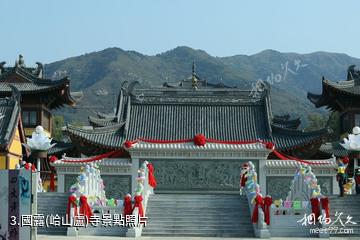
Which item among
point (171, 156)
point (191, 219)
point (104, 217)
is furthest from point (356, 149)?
point (104, 217)

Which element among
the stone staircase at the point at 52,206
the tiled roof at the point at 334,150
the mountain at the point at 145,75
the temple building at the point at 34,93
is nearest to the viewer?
the stone staircase at the point at 52,206

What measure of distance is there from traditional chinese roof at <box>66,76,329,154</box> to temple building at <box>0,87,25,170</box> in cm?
608

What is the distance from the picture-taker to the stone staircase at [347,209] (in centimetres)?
2238

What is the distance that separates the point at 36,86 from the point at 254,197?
28571 mm

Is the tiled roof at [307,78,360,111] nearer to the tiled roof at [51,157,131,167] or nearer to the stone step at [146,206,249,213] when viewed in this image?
the tiled roof at [51,157,131,167]

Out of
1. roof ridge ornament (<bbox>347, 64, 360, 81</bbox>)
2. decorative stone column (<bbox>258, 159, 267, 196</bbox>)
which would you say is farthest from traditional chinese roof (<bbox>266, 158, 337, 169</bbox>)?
roof ridge ornament (<bbox>347, 64, 360, 81</bbox>)

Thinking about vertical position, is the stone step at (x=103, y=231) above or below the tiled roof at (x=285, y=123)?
below

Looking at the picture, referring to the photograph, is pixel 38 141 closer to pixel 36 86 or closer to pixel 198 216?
pixel 198 216

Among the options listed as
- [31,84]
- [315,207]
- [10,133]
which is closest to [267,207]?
[315,207]

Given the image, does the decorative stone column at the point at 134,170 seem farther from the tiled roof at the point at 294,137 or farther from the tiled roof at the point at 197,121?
the tiled roof at the point at 294,137

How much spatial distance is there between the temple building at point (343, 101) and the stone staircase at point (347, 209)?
59.9ft

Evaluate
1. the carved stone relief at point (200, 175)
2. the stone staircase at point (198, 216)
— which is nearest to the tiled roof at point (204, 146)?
the carved stone relief at point (200, 175)

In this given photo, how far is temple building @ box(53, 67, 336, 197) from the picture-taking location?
101ft

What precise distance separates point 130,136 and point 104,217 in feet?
41.2
